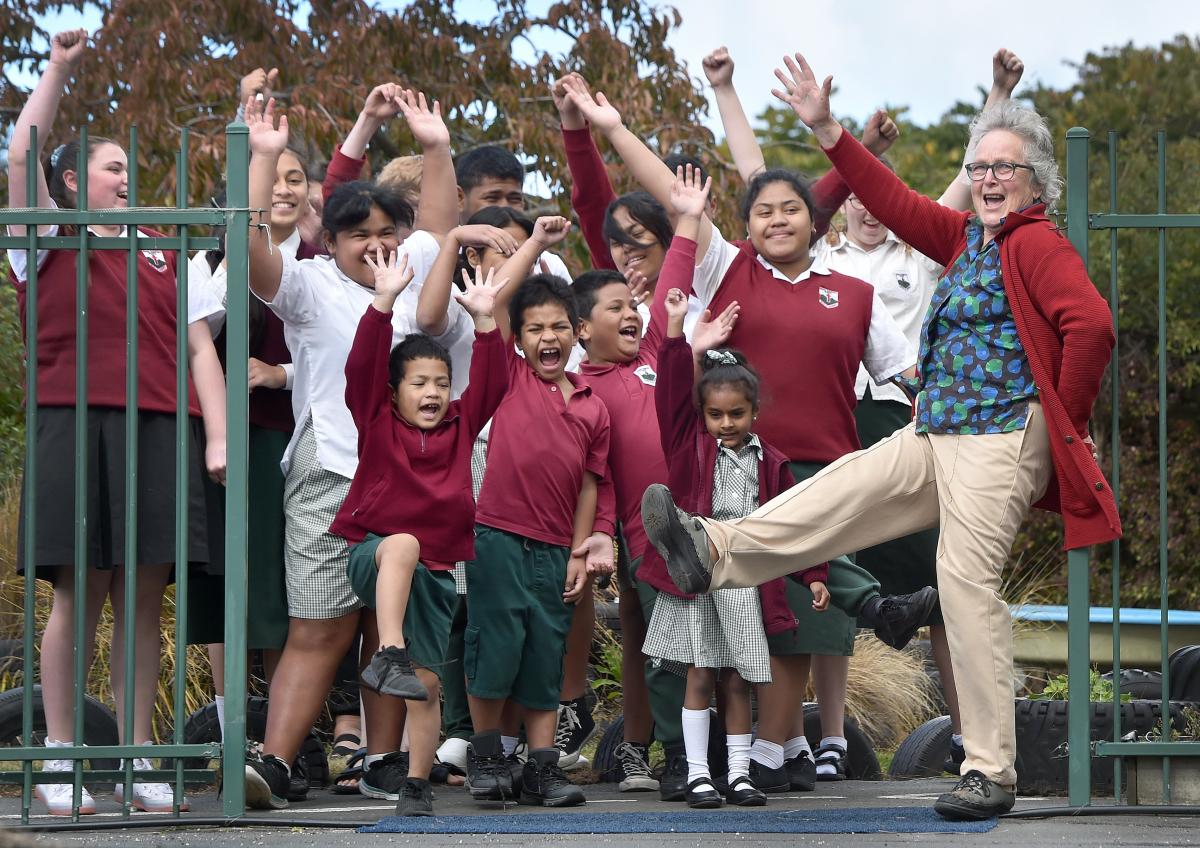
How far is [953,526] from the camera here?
510cm

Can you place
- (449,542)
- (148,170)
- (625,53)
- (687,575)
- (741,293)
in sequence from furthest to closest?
(625,53)
(148,170)
(741,293)
(449,542)
(687,575)

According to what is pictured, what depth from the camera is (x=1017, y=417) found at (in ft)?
16.5

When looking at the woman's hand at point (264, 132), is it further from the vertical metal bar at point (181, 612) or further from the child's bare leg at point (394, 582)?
the child's bare leg at point (394, 582)

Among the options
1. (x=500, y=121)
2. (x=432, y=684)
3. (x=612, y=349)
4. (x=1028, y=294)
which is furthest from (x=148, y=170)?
(x=1028, y=294)

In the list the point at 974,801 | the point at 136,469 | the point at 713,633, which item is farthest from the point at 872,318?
the point at 136,469

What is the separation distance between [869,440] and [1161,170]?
1874 mm

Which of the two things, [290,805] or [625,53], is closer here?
[290,805]

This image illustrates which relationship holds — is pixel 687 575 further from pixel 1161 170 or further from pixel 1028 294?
pixel 1161 170

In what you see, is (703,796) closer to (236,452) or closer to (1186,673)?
(236,452)

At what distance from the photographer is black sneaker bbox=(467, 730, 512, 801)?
5.37 meters

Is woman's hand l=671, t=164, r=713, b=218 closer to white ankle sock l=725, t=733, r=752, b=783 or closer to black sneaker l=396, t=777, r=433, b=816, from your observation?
white ankle sock l=725, t=733, r=752, b=783

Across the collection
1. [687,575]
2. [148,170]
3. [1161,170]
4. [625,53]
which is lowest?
[687,575]

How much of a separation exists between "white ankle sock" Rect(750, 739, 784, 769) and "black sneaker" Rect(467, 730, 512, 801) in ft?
2.91

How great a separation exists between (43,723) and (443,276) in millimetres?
2263
